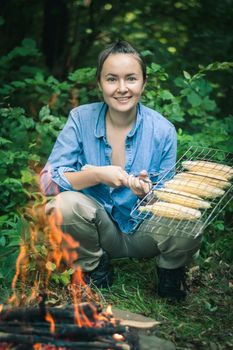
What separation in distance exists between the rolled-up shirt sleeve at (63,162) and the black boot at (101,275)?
0.57m

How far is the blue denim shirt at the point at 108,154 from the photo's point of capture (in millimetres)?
4039

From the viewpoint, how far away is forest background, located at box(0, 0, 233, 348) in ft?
15.7

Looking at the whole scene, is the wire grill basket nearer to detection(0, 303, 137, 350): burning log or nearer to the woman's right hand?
the woman's right hand

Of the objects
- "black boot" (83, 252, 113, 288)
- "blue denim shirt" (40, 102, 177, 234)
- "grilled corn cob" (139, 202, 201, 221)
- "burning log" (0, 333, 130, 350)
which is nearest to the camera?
"burning log" (0, 333, 130, 350)

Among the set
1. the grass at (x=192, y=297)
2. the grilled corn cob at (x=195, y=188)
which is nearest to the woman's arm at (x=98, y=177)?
the grilled corn cob at (x=195, y=188)

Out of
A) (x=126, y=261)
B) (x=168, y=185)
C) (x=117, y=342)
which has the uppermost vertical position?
(x=168, y=185)

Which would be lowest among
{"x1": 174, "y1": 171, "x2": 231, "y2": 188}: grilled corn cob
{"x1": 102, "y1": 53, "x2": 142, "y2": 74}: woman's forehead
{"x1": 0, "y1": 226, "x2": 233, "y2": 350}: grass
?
{"x1": 0, "y1": 226, "x2": 233, "y2": 350}: grass

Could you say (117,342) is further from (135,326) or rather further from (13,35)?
(13,35)

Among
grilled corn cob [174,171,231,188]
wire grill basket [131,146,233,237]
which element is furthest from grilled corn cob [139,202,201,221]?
grilled corn cob [174,171,231,188]

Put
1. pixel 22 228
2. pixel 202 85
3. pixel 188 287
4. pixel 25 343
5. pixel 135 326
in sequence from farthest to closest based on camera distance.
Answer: pixel 202 85
pixel 188 287
pixel 22 228
pixel 135 326
pixel 25 343

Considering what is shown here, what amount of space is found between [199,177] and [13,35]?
475cm

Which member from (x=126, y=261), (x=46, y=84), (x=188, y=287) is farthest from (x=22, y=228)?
(x=46, y=84)

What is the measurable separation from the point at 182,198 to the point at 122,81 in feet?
2.91

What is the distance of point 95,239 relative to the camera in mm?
4055
